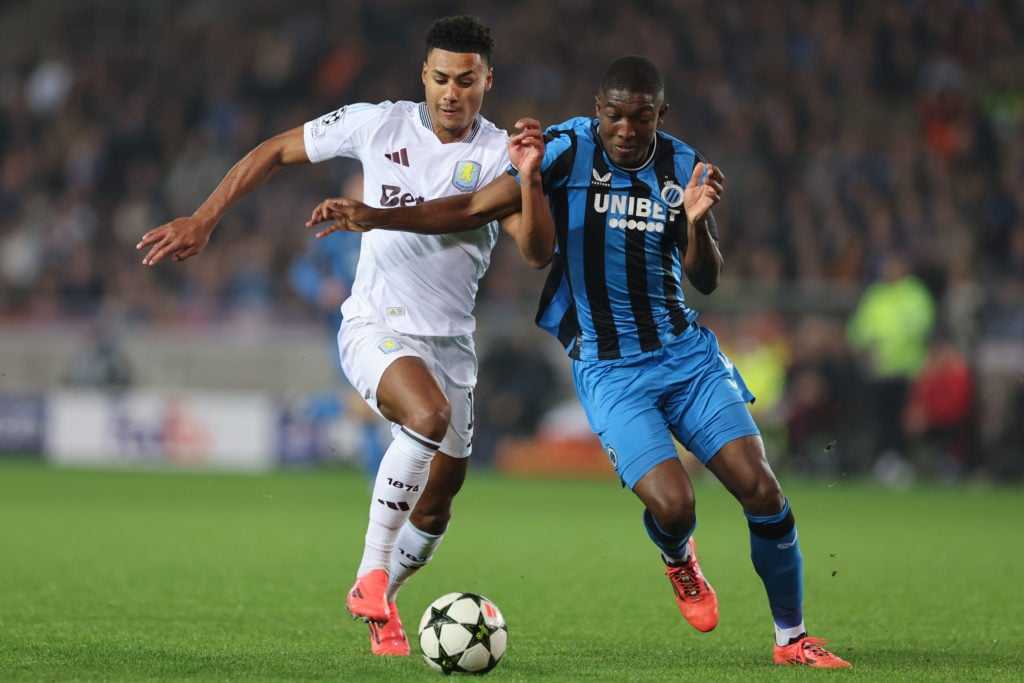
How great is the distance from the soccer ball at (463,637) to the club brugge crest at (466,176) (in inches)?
70.0

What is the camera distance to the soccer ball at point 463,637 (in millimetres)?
5234

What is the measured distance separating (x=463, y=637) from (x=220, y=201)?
209cm

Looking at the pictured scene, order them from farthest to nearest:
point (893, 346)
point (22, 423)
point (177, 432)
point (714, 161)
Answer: point (714, 161)
point (22, 423)
point (177, 432)
point (893, 346)

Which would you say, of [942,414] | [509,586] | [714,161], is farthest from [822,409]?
[509,586]

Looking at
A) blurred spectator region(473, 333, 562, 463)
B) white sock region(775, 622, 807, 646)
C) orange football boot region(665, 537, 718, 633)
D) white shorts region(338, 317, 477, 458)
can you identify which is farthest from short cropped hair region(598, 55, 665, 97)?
blurred spectator region(473, 333, 562, 463)

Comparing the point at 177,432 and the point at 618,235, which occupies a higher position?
the point at 618,235

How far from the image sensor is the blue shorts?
579 cm

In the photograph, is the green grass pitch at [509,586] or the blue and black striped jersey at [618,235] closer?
the green grass pitch at [509,586]

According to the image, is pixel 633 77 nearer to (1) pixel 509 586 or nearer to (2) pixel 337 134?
(2) pixel 337 134

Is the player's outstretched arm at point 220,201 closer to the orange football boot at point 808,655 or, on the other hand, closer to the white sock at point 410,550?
the white sock at point 410,550

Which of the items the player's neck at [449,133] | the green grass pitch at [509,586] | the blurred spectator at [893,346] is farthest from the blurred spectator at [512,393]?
the player's neck at [449,133]

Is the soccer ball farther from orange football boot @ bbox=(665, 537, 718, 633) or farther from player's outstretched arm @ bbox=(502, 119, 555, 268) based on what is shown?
player's outstretched arm @ bbox=(502, 119, 555, 268)

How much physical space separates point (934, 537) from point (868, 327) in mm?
5954

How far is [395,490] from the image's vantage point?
231 inches
